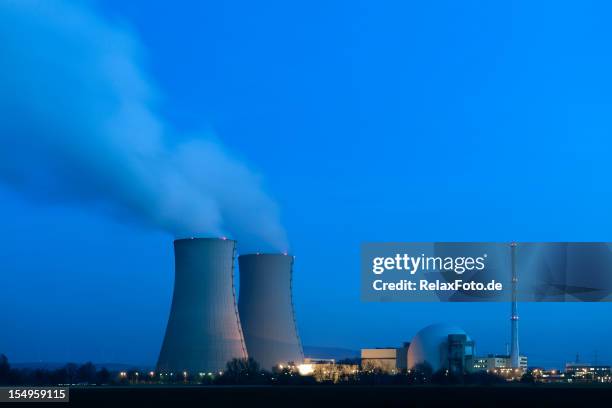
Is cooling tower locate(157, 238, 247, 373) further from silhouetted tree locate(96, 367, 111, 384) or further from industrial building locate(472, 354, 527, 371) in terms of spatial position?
industrial building locate(472, 354, 527, 371)

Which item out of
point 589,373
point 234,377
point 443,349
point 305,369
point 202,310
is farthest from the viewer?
point 589,373

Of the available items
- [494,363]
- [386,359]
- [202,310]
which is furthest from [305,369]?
[494,363]

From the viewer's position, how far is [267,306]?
5181 cm

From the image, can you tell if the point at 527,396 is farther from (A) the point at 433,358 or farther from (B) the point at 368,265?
(A) the point at 433,358

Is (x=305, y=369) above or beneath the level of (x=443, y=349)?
beneath

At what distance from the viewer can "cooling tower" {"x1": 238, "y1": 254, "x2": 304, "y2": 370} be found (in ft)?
169

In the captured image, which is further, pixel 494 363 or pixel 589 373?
pixel 589 373

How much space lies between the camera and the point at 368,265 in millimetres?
38531

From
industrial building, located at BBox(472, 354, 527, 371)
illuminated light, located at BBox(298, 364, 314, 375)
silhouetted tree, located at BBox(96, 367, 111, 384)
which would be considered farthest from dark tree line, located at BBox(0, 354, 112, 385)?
industrial building, located at BBox(472, 354, 527, 371)

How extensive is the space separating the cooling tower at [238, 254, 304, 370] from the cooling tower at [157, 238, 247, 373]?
12.1 feet

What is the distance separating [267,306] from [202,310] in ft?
20.1

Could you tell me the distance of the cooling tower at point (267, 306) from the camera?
169ft

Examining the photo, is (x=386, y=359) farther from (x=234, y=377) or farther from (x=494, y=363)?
(x=234, y=377)

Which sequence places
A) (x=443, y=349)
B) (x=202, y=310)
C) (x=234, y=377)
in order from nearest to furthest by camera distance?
1. (x=202, y=310)
2. (x=234, y=377)
3. (x=443, y=349)
